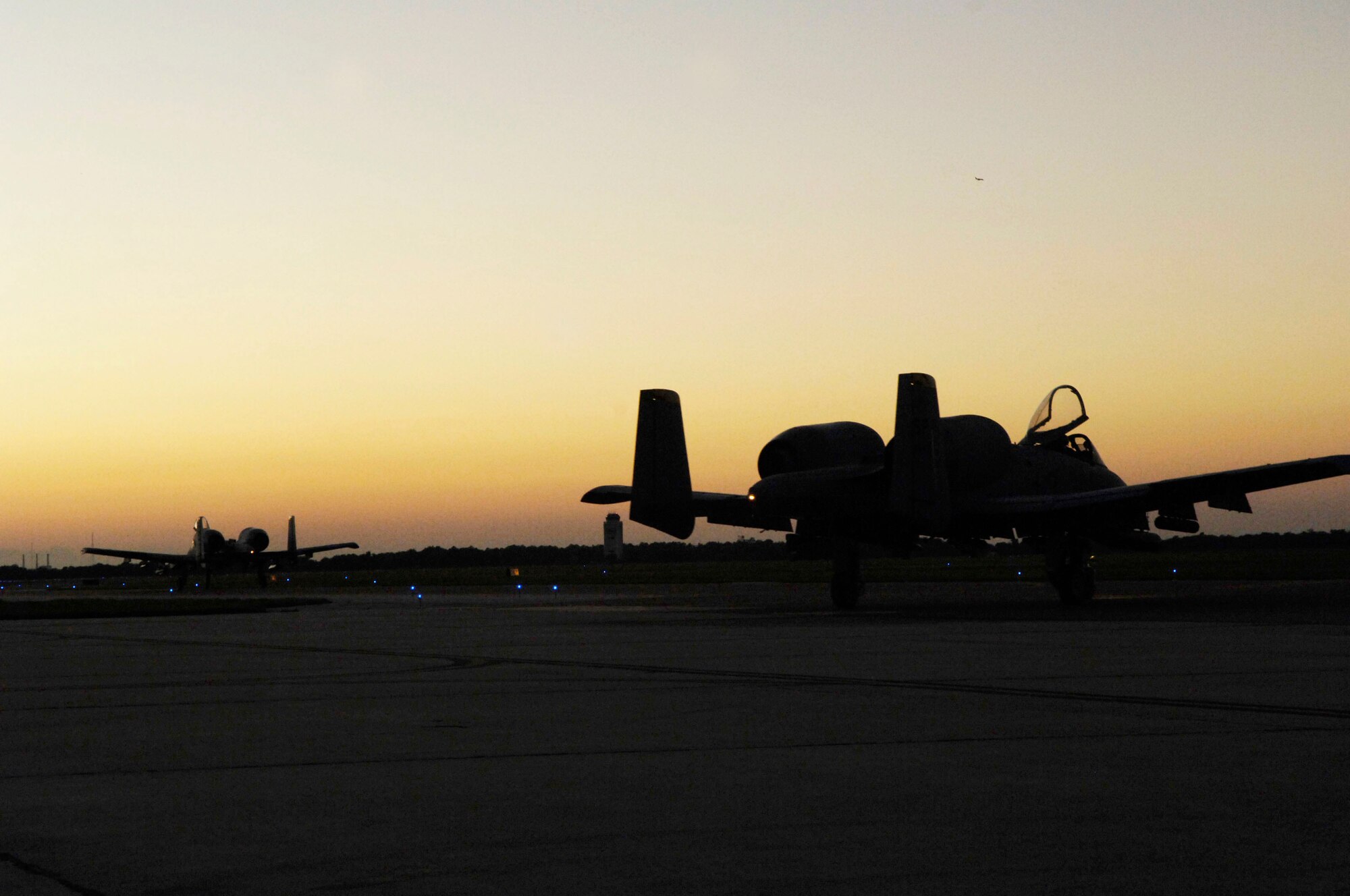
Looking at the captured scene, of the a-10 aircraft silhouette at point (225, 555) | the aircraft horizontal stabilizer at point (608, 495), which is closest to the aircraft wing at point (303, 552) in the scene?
the a-10 aircraft silhouette at point (225, 555)

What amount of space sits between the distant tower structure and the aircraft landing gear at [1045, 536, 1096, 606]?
337 ft

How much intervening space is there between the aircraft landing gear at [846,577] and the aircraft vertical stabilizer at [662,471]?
9.55 feet

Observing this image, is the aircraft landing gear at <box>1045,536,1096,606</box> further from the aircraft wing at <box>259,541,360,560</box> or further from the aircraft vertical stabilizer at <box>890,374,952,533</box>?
the aircraft wing at <box>259,541,360,560</box>

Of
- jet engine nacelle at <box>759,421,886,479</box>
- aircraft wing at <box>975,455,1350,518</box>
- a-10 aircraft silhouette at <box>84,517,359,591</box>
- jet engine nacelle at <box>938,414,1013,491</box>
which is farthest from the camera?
a-10 aircraft silhouette at <box>84,517,359,591</box>

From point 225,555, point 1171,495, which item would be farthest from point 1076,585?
point 225,555

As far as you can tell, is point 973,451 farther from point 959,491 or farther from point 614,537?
point 614,537

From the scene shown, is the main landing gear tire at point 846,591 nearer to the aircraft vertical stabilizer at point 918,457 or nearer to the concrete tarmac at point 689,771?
the aircraft vertical stabilizer at point 918,457

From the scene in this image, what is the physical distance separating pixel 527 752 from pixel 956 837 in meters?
2.85

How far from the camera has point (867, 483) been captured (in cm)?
2538

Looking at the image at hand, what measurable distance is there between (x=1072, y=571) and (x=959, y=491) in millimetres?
2545

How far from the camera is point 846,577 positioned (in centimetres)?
2678

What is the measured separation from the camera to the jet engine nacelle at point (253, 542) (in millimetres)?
76562

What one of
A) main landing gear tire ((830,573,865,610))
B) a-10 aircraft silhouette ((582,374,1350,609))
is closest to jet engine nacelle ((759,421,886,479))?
a-10 aircraft silhouette ((582,374,1350,609))

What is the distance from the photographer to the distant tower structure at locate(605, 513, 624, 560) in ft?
426
